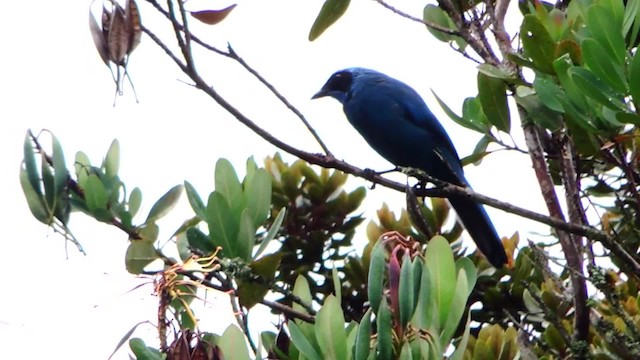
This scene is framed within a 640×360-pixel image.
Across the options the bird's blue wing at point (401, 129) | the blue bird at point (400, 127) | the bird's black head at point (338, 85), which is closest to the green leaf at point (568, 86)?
the blue bird at point (400, 127)

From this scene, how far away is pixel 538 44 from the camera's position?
120 inches

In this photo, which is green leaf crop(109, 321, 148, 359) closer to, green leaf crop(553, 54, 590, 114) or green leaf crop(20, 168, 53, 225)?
green leaf crop(20, 168, 53, 225)

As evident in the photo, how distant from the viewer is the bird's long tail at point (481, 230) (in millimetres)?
4477

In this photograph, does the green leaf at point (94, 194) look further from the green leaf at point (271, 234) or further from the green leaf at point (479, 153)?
the green leaf at point (479, 153)

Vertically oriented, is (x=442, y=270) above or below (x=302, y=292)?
below

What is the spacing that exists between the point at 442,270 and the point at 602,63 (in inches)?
34.8

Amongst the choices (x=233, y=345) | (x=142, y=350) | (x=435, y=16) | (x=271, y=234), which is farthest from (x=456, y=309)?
(x=435, y=16)

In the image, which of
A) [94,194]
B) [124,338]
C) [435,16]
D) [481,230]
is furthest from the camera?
[481,230]

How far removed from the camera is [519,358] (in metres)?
2.93

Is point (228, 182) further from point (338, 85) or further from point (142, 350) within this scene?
point (338, 85)

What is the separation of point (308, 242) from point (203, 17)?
1.73 meters

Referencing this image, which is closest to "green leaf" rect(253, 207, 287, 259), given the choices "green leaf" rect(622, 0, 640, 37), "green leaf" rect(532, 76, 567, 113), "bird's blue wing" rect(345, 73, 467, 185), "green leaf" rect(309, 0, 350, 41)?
"green leaf" rect(532, 76, 567, 113)

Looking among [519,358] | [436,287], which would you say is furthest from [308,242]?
[436,287]

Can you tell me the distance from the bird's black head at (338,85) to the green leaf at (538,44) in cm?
333
